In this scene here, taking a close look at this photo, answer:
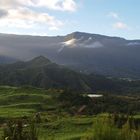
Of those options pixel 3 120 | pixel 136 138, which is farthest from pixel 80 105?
pixel 136 138

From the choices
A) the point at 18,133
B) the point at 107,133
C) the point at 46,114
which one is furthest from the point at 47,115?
the point at 18,133

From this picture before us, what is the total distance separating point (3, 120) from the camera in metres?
66.2

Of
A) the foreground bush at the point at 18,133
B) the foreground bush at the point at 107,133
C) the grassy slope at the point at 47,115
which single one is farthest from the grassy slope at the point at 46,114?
the foreground bush at the point at 18,133

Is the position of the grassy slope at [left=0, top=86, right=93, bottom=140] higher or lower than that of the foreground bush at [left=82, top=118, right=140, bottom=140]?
lower

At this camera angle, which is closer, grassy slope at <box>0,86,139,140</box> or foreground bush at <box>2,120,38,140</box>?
foreground bush at <box>2,120,38,140</box>

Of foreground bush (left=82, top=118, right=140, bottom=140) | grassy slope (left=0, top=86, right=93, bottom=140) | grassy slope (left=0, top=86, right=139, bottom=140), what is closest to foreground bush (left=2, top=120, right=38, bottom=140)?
foreground bush (left=82, top=118, right=140, bottom=140)

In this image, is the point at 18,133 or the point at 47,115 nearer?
the point at 18,133

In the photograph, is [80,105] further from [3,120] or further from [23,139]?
[23,139]

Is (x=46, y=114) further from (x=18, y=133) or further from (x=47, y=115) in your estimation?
(x=18, y=133)

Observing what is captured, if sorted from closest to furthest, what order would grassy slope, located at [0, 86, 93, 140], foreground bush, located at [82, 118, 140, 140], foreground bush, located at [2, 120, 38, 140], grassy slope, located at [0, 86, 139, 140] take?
foreground bush, located at [2, 120, 38, 140] < foreground bush, located at [82, 118, 140, 140] < grassy slope, located at [0, 86, 139, 140] < grassy slope, located at [0, 86, 93, 140]

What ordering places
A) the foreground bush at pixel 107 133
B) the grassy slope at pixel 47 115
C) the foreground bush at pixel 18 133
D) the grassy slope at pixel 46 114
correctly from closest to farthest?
the foreground bush at pixel 18 133 < the foreground bush at pixel 107 133 < the grassy slope at pixel 47 115 < the grassy slope at pixel 46 114

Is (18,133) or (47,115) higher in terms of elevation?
(18,133)

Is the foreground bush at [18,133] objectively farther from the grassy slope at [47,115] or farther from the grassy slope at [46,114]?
the grassy slope at [46,114]

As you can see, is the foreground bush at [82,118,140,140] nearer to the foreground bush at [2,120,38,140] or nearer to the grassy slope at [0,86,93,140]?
the foreground bush at [2,120,38,140]
